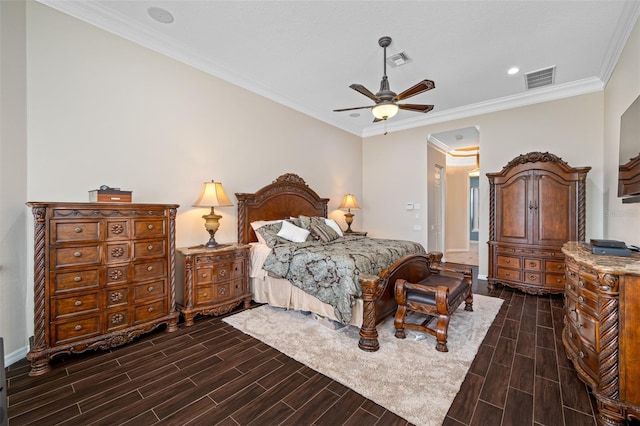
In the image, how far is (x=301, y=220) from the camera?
444 cm

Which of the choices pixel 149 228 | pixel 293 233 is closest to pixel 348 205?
pixel 293 233

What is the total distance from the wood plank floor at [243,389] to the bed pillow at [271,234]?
133cm

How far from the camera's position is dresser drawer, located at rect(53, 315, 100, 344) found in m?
2.29

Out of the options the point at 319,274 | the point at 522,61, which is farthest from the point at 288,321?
the point at 522,61

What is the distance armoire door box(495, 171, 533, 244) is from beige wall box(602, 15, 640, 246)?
2.90ft

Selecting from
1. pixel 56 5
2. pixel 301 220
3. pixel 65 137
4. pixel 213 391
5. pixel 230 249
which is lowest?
pixel 213 391

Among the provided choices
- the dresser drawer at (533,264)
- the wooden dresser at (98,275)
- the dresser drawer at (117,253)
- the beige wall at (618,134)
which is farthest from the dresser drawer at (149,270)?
the dresser drawer at (533,264)

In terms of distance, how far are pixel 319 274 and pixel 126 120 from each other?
2762 mm

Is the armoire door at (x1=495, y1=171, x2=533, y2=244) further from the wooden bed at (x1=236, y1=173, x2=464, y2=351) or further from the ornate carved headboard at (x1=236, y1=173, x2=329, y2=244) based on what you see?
the ornate carved headboard at (x1=236, y1=173, x2=329, y2=244)

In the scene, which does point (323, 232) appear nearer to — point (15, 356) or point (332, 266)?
point (332, 266)

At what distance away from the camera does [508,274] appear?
14.6ft

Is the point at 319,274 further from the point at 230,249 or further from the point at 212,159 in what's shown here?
the point at 212,159

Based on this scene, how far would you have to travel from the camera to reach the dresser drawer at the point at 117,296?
8.36 ft

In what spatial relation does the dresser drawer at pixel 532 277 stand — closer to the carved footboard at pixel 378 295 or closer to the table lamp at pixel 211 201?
the carved footboard at pixel 378 295
